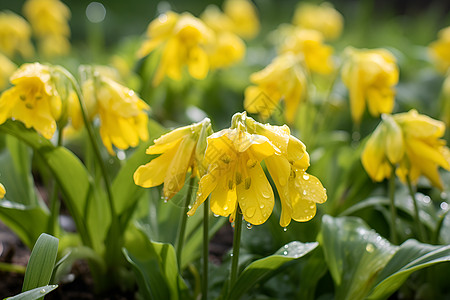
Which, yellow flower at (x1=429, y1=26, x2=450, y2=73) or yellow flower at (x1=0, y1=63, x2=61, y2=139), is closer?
yellow flower at (x1=0, y1=63, x2=61, y2=139)

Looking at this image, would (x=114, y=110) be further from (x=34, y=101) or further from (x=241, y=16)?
(x=241, y=16)

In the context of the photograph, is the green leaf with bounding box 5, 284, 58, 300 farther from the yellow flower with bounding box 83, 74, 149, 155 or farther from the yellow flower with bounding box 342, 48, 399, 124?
the yellow flower with bounding box 342, 48, 399, 124

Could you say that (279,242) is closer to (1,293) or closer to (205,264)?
(205,264)

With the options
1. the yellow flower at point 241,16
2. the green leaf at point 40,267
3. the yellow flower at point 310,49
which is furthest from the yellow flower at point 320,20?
the green leaf at point 40,267

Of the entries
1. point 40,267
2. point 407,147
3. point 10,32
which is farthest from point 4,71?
point 407,147

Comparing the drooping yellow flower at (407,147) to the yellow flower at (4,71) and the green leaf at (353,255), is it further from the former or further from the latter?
the yellow flower at (4,71)

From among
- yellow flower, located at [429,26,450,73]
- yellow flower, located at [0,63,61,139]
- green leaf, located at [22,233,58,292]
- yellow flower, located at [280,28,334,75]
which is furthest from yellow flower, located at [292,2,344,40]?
green leaf, located at [22,233,58,292]
